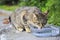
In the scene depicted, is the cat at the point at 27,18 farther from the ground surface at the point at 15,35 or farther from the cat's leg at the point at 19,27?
the ground surface at the point at 15,35

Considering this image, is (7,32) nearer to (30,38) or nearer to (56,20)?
(30,38)

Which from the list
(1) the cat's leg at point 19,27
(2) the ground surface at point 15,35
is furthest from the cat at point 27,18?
(2) the ground surface at point 15,35

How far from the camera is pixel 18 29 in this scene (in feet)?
18.5

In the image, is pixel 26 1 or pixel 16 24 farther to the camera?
pixel 26 1

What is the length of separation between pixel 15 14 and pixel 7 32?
483 mm

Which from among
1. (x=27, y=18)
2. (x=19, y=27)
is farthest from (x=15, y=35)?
(x=27, y=18)

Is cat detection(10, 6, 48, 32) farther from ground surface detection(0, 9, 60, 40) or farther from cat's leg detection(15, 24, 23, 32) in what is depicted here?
ground surface detection(0, 9, 60, 40)

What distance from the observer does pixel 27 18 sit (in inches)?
208

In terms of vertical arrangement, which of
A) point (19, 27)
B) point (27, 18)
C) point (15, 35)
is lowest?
point (15, 35)

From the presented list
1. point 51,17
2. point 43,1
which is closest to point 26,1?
point 43,1

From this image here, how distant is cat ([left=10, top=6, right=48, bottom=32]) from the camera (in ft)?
16.8

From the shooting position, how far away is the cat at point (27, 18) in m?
5.11

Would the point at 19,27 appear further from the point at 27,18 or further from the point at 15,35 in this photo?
the point at 27,18

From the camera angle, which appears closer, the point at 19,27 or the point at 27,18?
the point at 27,18
